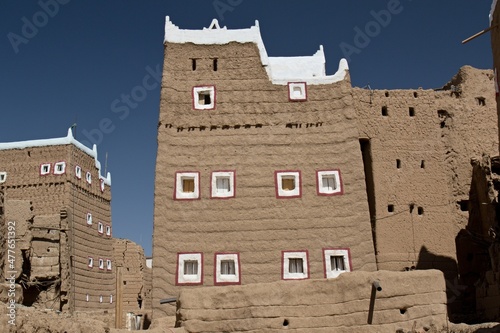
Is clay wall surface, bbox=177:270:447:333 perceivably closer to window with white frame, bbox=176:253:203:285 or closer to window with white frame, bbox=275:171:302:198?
window with white frame, bbox=176:253:203:285

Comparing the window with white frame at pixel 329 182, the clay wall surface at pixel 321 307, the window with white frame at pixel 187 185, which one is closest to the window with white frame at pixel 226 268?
the window with white frame at pixel 187 185

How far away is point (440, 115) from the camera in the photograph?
27.7 m

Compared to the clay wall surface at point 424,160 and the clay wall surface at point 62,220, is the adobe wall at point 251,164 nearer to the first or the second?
Result: the clay wall surface at point 424,160

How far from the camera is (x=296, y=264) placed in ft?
75.9

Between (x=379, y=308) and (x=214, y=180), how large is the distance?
897cm

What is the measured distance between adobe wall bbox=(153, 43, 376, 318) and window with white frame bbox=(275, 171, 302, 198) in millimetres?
220

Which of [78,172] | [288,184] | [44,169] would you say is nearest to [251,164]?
[288,184]

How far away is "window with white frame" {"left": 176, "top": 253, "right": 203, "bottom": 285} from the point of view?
74.8 ft

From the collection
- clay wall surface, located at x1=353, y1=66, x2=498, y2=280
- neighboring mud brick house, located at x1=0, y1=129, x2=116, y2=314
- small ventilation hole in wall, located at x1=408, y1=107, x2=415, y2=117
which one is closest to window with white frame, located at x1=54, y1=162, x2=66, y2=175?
neighboring mud brick house, located at x1=0, y1=129, x2=116, y2=314

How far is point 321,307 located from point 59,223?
19.2 metres

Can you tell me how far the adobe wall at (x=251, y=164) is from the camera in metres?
23.2

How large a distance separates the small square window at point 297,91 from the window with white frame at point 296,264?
6.25m

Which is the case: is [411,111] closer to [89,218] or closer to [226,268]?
[226,268]

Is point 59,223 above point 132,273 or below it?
above
